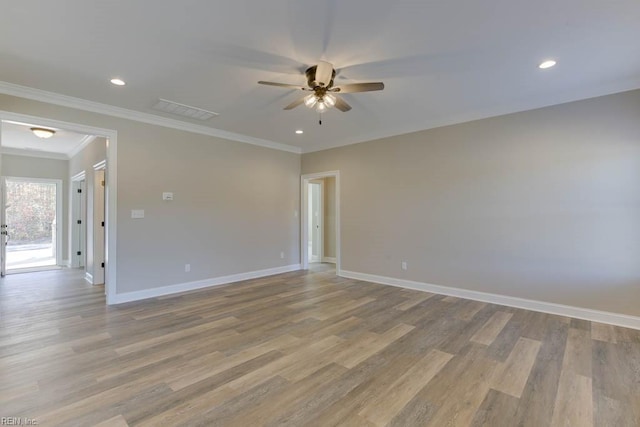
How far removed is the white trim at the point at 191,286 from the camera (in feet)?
14.1

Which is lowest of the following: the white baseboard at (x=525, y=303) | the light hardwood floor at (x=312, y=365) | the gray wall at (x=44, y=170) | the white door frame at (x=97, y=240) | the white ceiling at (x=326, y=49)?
the light hardwood floor at (x=312, y=365)

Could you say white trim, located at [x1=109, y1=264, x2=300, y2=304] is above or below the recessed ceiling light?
below

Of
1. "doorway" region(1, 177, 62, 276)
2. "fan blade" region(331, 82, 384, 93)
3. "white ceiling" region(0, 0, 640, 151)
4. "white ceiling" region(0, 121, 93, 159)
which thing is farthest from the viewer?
"doorway" region(1, 177, 62, 276)

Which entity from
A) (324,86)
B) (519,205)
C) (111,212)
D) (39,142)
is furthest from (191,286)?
(519,205)

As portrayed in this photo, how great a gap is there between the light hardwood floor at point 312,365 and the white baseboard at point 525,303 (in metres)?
0.16

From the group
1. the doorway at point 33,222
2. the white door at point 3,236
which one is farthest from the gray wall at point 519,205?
the doorway at point 33,222

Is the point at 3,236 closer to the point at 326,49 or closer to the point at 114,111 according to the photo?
the point at 114,111

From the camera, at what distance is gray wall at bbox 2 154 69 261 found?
6.65 meters

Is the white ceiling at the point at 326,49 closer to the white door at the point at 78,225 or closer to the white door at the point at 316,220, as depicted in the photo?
the white door at the point at 316,220

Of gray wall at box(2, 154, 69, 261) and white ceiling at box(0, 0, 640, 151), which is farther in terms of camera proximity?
gray wall at box(2, 154, 69, 261)

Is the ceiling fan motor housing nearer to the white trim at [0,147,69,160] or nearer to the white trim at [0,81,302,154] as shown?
the white trim at [0,81,302,154]

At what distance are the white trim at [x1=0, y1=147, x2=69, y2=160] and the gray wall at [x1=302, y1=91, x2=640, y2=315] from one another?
752 centimetres

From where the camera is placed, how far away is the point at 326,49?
2.66 meters

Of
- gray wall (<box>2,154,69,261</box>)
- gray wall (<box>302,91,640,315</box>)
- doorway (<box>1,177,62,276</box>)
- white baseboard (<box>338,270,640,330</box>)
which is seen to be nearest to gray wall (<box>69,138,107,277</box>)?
gray wall (<box>2,154,69,261</box>)
